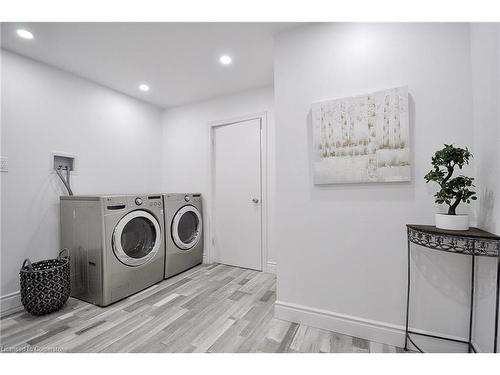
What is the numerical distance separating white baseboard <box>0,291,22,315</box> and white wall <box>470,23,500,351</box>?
3279 mm

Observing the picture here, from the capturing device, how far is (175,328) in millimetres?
1557

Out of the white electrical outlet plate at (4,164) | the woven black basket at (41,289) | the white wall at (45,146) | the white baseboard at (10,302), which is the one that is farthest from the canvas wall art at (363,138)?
the white baseboard at (10,302)

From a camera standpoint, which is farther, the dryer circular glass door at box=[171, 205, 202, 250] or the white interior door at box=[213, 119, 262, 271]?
the white interior door at box=[213, 119, 262, 271]

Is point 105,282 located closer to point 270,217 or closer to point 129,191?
point 129,191

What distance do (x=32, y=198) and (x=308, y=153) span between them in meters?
2.49

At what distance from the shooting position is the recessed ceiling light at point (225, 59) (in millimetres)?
2027

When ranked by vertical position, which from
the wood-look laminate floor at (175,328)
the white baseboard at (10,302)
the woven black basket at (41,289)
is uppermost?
the woven black basket at (41,289)

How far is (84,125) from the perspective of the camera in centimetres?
239

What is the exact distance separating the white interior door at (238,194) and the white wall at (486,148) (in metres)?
1.86

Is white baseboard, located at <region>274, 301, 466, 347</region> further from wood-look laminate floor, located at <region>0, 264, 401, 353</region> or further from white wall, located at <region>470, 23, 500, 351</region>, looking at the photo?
white wall, located at <region>470, 23, 500, 351</region>

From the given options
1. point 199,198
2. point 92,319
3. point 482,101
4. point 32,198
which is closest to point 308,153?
point 482,101

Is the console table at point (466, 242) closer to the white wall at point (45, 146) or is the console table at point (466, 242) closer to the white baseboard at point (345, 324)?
the white baseboard at point (345, 324)

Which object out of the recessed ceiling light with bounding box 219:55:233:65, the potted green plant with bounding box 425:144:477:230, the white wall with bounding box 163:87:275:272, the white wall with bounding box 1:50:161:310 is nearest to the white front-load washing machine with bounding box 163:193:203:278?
the white wall with bounding box 163:87:275:272

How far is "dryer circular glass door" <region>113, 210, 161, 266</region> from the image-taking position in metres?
1.96
